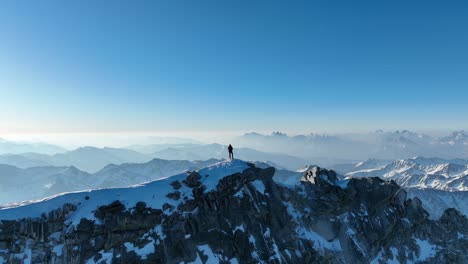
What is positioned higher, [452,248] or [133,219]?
[133,219]

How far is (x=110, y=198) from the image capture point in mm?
64562

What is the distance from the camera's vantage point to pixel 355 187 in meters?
107

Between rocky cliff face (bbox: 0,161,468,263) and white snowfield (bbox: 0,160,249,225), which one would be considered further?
white snowfield (bbox: 0,160,249,225)

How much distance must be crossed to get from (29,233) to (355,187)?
4074 inches

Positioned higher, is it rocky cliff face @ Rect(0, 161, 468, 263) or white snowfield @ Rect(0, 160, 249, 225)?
white snowfield @ Rect(0, 160, 249, 225)

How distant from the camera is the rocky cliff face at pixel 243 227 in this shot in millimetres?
56094

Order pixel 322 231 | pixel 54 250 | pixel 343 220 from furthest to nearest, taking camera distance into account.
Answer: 1. pixel 343 220
2. pixel 322 231
3. pixel 54 250

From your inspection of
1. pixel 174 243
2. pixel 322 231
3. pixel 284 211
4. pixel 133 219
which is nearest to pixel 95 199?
pixel 133 219

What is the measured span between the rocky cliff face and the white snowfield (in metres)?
0.36

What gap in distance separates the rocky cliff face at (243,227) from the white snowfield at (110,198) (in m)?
0.36

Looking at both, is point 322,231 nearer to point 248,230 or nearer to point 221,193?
point 248,230

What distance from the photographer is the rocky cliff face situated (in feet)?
184

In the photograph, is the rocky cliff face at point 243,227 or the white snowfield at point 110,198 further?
the white snowfield at point 110,198

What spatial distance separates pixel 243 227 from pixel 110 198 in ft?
113
